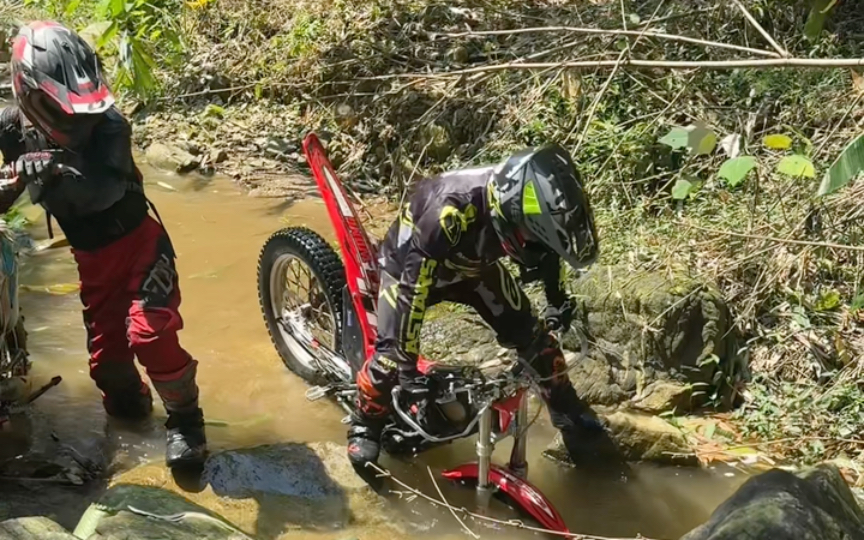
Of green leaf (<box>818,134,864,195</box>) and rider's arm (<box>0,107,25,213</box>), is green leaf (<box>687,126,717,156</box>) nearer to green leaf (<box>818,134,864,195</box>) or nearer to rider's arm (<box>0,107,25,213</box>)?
green leaf (<box>818,134,864,195</box>)

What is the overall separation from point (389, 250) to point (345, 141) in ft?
14.8

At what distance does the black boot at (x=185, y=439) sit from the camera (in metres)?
3.85

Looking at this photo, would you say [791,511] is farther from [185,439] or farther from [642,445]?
[185,439]

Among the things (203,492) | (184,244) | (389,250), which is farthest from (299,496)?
(184,244)

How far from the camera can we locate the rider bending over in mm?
3143

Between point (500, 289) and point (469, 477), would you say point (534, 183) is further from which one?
point (469, 477)

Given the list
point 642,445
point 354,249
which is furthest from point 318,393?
point 642,445

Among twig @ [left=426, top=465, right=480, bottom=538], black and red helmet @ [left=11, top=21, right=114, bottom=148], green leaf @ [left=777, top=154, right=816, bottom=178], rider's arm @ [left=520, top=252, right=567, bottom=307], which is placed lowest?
twig @ [left=426, top=465, right=480, bottom=538]

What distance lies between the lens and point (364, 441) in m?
3.89

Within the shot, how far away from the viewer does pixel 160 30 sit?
27.5 ft

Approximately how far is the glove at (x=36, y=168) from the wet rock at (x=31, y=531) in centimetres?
130

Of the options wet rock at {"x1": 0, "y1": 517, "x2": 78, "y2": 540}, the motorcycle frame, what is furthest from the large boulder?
wet rock at {"x1": 0, "y1": 517, "x2": 78, "y2": 540}

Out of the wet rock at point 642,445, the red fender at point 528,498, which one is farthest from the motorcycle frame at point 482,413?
the wet rock at point 642,445

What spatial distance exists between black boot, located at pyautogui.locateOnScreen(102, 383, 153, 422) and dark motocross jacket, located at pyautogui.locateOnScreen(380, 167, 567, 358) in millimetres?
1535
